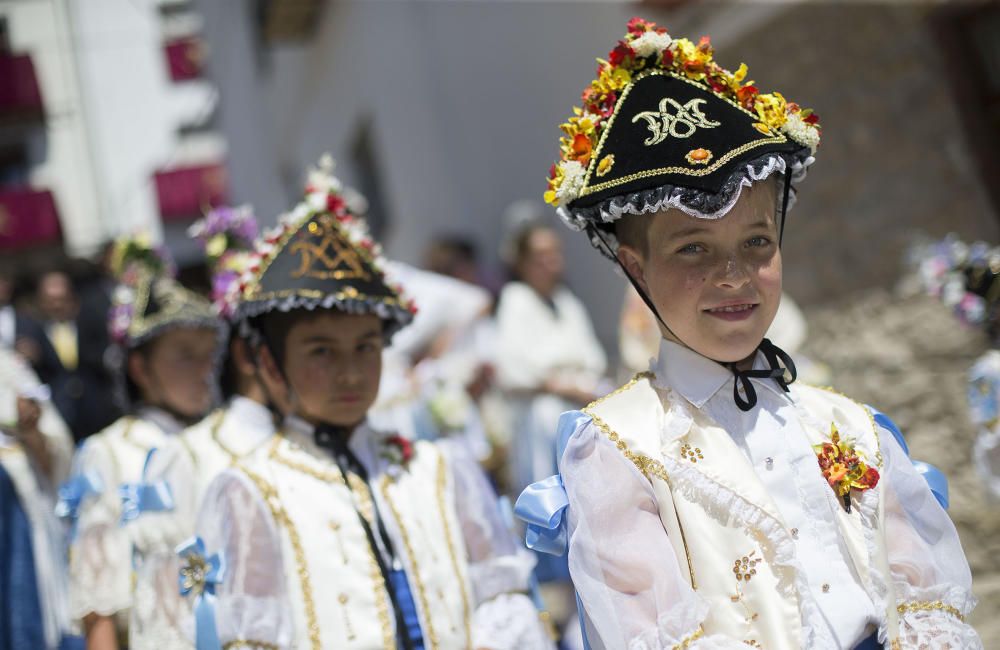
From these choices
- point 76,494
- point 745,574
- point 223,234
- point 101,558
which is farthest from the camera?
point 223,234

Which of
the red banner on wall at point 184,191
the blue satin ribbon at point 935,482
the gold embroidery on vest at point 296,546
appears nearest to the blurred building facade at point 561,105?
the blue satin ribbon at point 935,482

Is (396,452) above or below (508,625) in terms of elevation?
above

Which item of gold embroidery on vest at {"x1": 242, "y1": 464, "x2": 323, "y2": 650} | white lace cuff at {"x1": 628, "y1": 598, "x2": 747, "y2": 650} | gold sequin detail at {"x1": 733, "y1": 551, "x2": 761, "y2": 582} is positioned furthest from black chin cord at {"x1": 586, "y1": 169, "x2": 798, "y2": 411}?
gold embroidery on vest at {"x1": 242, "y1": 464, "x2": 323, "y2": 650}

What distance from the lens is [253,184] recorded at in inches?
663

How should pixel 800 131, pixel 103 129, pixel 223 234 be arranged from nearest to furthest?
pixel 800 131 < pixel 223 234 < pixel 103 129

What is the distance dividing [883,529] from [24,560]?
12.4ft

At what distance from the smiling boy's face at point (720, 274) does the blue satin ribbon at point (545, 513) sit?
43 centimetres

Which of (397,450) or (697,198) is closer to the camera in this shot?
(697,198)

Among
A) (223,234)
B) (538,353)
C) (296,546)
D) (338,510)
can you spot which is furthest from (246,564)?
(538,353)

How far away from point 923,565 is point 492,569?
1198mm

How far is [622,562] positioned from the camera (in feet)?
6.96

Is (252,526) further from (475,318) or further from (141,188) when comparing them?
(141,188)

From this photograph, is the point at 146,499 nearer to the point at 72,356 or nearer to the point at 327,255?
the point at 327,255

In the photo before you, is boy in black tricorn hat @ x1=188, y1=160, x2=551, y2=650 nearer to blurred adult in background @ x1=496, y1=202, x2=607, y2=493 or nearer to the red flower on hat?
the red flower on hat
